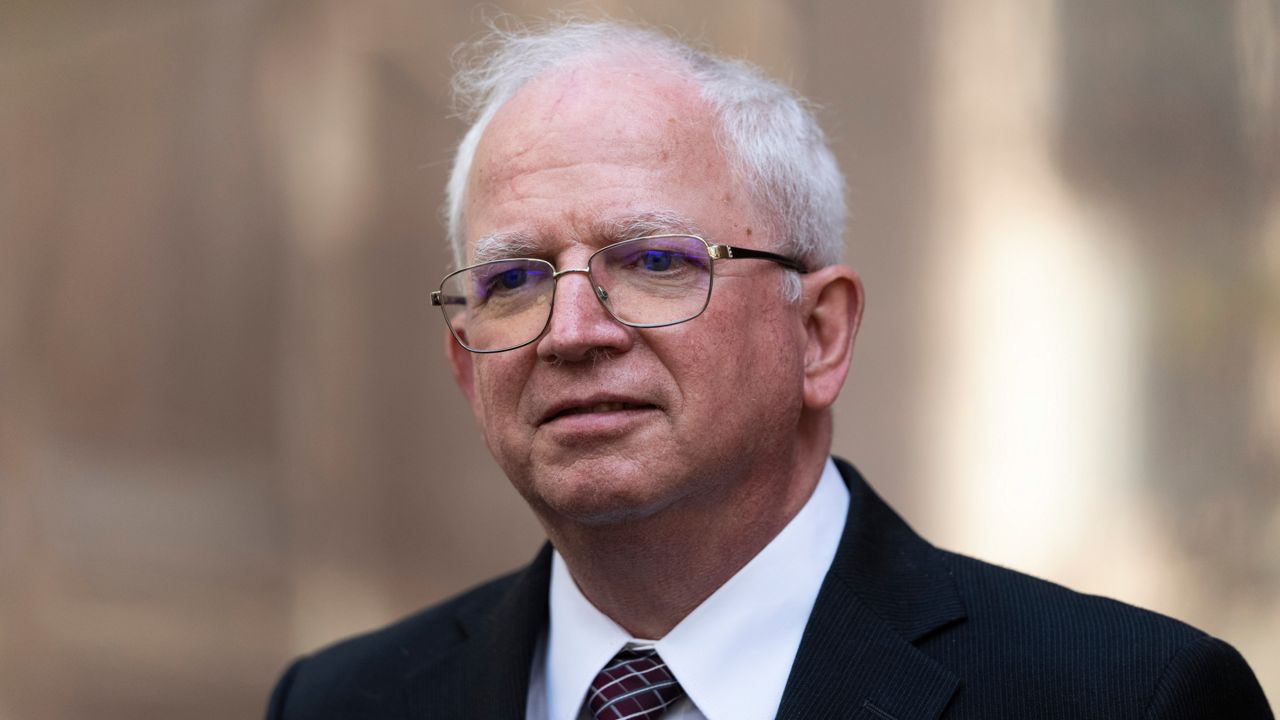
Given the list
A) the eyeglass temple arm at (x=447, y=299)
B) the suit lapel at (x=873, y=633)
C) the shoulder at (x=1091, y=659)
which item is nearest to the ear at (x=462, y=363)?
the eyeglass temple arm at (x=447, y=299)

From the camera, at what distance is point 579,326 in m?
2.13

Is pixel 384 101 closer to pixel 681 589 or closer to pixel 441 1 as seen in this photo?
pixel 441 1

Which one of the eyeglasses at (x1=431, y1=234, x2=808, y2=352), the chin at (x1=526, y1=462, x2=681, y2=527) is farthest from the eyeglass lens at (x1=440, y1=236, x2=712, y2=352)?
the chin at (x1=526, y1=462, x2=681, y2=527)

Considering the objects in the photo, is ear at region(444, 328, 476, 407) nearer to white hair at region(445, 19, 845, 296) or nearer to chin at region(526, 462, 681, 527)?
white hair at region(445, 19, 845, 296)

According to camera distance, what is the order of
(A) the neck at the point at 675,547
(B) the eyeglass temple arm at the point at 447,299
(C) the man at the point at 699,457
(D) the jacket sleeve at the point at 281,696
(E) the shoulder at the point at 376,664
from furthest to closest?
(D) the jacket sleeve at the point at 281,696 < (E) the shoulder at the point at 376,664 < (B) the eyeglass temple arm at the point at 447,299 < (A) the neck at the point at 675,547 < (C) the man at the point at 699,457

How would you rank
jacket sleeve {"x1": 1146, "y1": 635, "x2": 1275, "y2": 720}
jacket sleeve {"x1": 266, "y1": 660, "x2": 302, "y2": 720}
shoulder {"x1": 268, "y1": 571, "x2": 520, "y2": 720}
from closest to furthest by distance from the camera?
jacket sleeve {"x1": 1146, "y1": 635, "x2": 1275, "y2": 720} → shoulder {"x1": 268, "y1": 571, "x2": 520, "y2": 720} → jacket sleeve {"x1": 266, "y1": 660, "x2": 302, "y2": 720}

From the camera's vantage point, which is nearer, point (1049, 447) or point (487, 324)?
point (487, 324)

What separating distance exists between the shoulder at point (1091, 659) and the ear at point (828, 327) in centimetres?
49

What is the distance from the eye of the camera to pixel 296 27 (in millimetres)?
4746

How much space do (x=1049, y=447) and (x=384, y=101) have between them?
9.19ft

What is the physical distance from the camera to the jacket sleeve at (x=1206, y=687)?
2.04m

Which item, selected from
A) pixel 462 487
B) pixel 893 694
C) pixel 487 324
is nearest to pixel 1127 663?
pixel 893 694

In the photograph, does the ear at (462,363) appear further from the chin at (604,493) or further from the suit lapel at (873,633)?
the suit lapel at (873,633)

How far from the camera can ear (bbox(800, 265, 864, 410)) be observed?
242 cm
